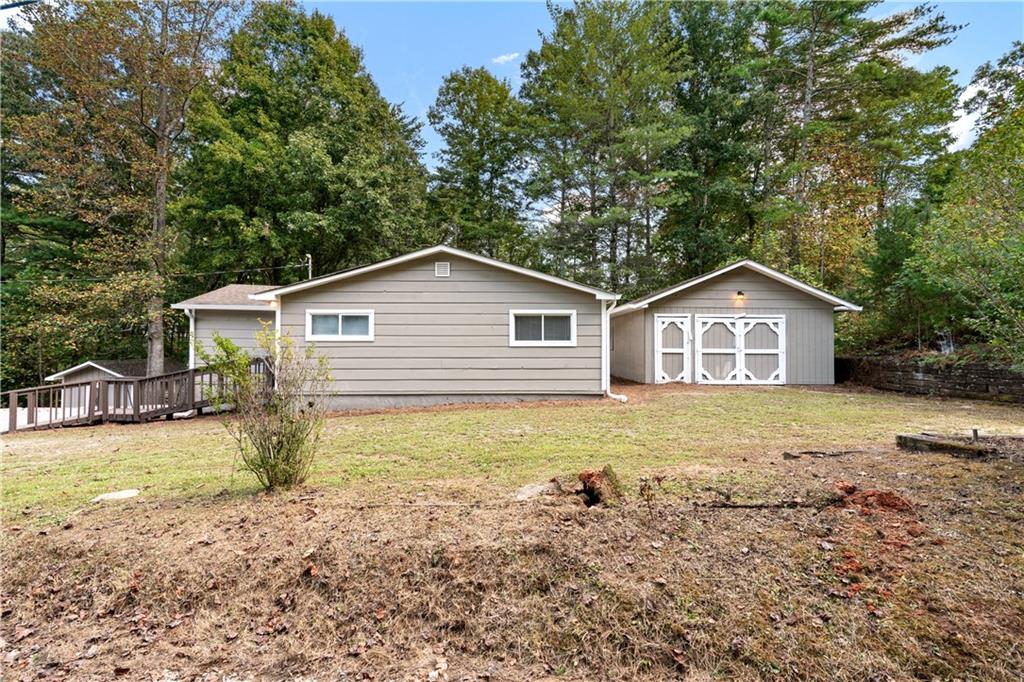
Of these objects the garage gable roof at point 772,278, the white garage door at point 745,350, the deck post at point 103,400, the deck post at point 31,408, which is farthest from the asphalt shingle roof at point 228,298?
the white garage door at point 745,350

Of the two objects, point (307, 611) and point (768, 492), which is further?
point (768, 492)

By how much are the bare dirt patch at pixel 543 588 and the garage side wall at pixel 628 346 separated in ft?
34.2

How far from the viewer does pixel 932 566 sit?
246cm

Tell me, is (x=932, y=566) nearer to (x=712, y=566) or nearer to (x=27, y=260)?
(x=712, y=566)

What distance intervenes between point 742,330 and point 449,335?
8.18 meters

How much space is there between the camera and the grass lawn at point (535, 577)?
221 cm

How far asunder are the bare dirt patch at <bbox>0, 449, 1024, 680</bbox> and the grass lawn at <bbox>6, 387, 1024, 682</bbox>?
1 cm

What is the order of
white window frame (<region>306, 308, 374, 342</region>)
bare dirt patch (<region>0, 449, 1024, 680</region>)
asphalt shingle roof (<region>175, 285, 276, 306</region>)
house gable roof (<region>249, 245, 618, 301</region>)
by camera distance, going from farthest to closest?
1. asphalt shingle roof (<region>175, 285, 276, 306</region>)
2. white window frame (<region>306, 308, 374, 342</region>)
3. house gable roof (<region>249, 245, 618, 301</region>)
4. bare dirt patch (<region>0, 449, 1024, 680</region>)

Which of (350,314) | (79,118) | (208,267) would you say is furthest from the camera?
(208,267)

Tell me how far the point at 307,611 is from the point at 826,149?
23195mm

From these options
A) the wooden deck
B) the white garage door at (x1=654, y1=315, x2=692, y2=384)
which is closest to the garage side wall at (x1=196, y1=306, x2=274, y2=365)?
the wooden deck

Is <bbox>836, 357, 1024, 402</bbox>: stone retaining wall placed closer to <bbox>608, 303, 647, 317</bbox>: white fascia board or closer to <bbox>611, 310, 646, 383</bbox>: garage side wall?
<bbox>611, 310, 646, 383</bbox>: garage side wall

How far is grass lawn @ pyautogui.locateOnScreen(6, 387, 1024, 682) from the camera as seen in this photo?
2.21 m

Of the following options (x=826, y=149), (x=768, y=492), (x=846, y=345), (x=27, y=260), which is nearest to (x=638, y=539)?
(x=768, y=492)
